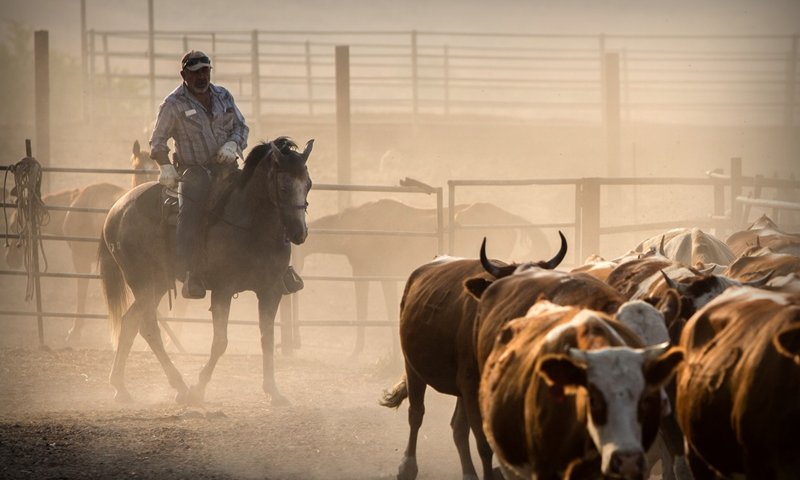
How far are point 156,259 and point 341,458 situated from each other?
11.2ft

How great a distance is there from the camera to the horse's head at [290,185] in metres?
10.3

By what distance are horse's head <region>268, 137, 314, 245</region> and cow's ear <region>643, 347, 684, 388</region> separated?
585cm

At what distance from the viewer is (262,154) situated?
10.5 metres

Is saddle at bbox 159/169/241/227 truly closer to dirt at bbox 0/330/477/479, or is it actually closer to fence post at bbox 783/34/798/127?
dirt at bbox 0/330/477/479

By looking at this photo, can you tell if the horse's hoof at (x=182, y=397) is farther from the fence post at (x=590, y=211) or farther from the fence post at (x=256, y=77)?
the fence post at (x=256, y=77)

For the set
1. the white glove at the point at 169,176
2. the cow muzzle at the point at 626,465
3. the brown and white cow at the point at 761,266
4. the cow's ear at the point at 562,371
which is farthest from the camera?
the white glove at the point at 169,176

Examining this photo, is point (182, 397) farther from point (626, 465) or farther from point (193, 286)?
point (626, 465)

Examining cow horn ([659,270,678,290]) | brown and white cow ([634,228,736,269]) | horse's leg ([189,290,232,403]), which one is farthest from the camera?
horse's leg ([189,290,232,403])

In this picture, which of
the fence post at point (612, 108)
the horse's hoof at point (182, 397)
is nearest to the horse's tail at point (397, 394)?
the horse's hoof at point (182, 397)

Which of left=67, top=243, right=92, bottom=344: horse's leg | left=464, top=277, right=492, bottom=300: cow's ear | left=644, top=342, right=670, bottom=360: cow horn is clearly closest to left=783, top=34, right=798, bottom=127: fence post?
left=67, top=243, right=92, bottom=344: horse's leg

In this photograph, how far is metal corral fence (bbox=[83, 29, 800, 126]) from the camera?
2450 centimetres

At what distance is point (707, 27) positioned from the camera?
160 feet

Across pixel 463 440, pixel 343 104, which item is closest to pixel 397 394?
pixel 463 440

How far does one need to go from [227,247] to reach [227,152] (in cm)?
75
